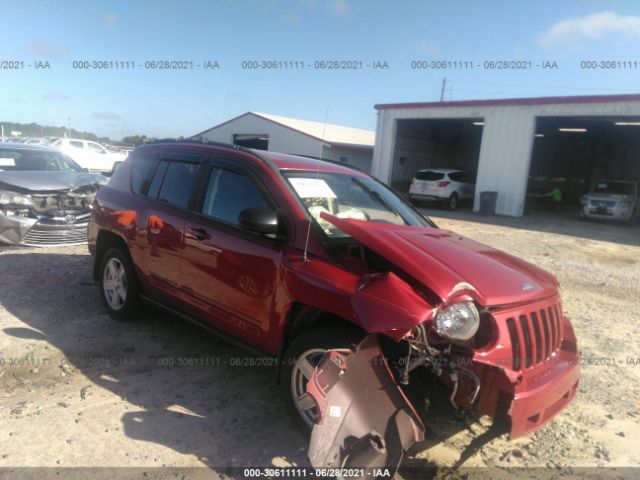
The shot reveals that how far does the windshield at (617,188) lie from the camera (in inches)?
725

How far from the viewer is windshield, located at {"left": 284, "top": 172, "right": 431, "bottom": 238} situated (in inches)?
137

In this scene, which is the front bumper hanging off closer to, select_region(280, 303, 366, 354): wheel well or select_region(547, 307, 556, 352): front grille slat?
select_region(280, 303, 366, 354): wheel well

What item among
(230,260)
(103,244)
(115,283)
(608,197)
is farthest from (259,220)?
(608,197)

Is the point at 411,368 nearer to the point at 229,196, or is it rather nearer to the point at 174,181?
the point at 229,196

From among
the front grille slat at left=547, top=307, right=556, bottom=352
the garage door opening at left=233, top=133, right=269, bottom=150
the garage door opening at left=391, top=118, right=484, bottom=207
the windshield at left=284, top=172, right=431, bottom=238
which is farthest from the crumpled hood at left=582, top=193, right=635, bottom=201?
the garage door opening at left=233, top=133, right=269, bottom=150

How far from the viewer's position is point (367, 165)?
30.9 metres

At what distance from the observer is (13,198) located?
7.18 m

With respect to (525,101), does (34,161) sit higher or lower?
lower

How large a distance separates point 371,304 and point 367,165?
95.2ft

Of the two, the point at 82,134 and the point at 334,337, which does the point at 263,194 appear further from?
the point at 82,134

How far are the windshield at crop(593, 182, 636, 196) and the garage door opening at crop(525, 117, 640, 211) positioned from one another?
459 cm

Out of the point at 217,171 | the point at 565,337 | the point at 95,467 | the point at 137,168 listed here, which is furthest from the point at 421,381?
the point at 137,168

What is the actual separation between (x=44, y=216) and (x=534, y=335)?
7258 mm

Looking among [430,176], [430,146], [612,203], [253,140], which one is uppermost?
[430,146]
